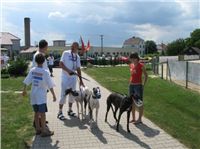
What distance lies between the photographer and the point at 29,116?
10531mm

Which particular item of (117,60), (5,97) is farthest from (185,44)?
(5,97)

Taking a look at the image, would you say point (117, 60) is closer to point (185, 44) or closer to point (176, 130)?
point (176, 130)

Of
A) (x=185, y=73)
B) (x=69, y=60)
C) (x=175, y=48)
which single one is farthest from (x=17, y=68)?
(x=175, y=48)

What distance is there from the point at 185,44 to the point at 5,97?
103m

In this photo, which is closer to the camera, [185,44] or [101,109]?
[101,109]

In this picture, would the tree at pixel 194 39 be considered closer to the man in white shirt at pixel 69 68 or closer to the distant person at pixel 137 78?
the man in white shirt at pixel 69 68

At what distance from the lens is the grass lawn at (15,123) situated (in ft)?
25.3

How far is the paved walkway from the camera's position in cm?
739

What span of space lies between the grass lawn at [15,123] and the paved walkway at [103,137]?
0.39 m

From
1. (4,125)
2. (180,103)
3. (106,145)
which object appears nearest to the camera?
(106,145)

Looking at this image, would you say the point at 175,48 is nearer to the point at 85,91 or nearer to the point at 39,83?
the point at 85,91

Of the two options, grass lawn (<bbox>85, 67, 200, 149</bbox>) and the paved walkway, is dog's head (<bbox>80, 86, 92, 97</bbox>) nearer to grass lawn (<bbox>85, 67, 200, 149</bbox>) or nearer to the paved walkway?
the paved walkway

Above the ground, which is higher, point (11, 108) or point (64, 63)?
point (64, 63)

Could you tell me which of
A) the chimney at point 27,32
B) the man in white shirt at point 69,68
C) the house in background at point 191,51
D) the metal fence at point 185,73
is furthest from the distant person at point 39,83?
the chimney at point 27,32
